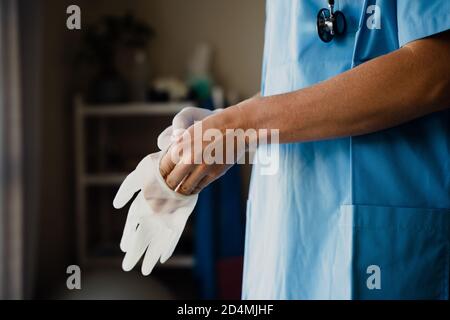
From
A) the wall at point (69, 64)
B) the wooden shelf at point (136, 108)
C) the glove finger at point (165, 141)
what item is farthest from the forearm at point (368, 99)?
the wooden shelf at point (136, 108)

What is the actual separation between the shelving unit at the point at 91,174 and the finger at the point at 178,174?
5.26 feet

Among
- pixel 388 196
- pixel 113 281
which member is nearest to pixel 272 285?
pixel 388 196

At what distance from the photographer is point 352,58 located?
0.52 m

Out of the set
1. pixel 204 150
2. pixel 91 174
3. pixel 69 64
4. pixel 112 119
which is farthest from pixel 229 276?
pixel 204 150

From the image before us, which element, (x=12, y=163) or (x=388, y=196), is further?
(x=12, y=163)

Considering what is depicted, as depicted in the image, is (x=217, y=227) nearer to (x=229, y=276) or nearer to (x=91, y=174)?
(x=229, y=276)

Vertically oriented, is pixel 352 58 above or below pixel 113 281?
above

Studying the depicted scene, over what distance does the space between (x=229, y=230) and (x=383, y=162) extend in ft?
5.18

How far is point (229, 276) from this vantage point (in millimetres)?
2094

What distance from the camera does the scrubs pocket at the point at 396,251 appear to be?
504 millimetres

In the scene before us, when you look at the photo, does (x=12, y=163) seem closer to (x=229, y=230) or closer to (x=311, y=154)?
(x=229, y=230)

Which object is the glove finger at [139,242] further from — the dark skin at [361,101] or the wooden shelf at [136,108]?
the wooden shelf at [136,108]

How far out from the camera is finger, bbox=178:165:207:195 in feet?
1.59

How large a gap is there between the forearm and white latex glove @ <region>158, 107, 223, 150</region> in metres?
0.09
